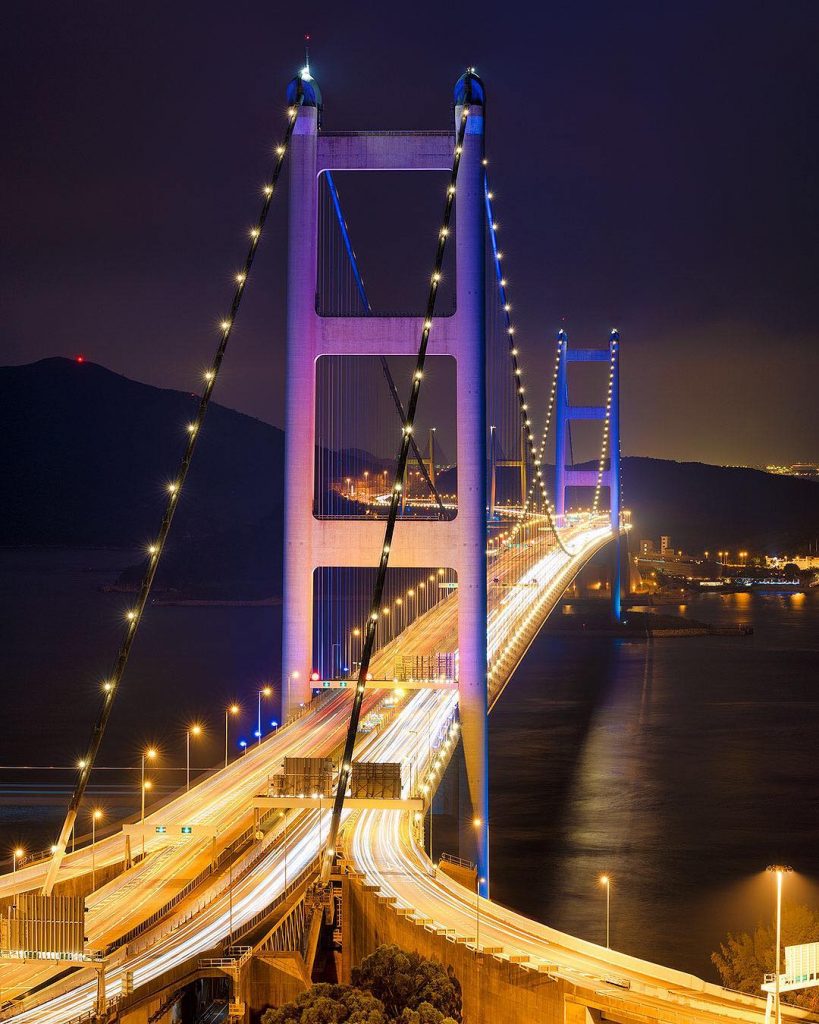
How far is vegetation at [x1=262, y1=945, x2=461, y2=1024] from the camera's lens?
6.93 meters

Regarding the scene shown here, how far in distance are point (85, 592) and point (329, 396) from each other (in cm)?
5657

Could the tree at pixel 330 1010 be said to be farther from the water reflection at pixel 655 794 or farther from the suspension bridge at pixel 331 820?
the water reflection at pixel 655 794

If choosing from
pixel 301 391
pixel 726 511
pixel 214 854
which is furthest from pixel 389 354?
pixel 726 511

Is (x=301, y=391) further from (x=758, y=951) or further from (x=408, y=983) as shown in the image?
(x=408, y=983)

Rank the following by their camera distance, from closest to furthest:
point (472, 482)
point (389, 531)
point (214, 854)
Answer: point (214, 854) → point (389, 531) → point (472, 482)

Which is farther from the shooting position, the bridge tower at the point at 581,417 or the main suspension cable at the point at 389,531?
the bridge tower at the point at 581,417

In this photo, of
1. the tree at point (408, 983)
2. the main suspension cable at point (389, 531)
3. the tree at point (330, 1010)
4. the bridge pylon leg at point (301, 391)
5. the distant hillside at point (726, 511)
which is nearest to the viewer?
the tree at point (330, 1010)

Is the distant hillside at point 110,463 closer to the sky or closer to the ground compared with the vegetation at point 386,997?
closer to the sky

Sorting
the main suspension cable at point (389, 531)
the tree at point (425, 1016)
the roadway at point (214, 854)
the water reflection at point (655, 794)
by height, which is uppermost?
the main suspension cable at point (389, 531)

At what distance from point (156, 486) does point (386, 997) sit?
12195 centimetres

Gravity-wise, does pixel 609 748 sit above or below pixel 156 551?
below

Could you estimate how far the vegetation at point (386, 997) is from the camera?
22.7 ft

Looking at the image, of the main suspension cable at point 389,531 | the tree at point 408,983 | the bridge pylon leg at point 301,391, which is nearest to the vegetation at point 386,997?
the tree at point 408,983

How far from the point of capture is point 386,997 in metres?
7.30
